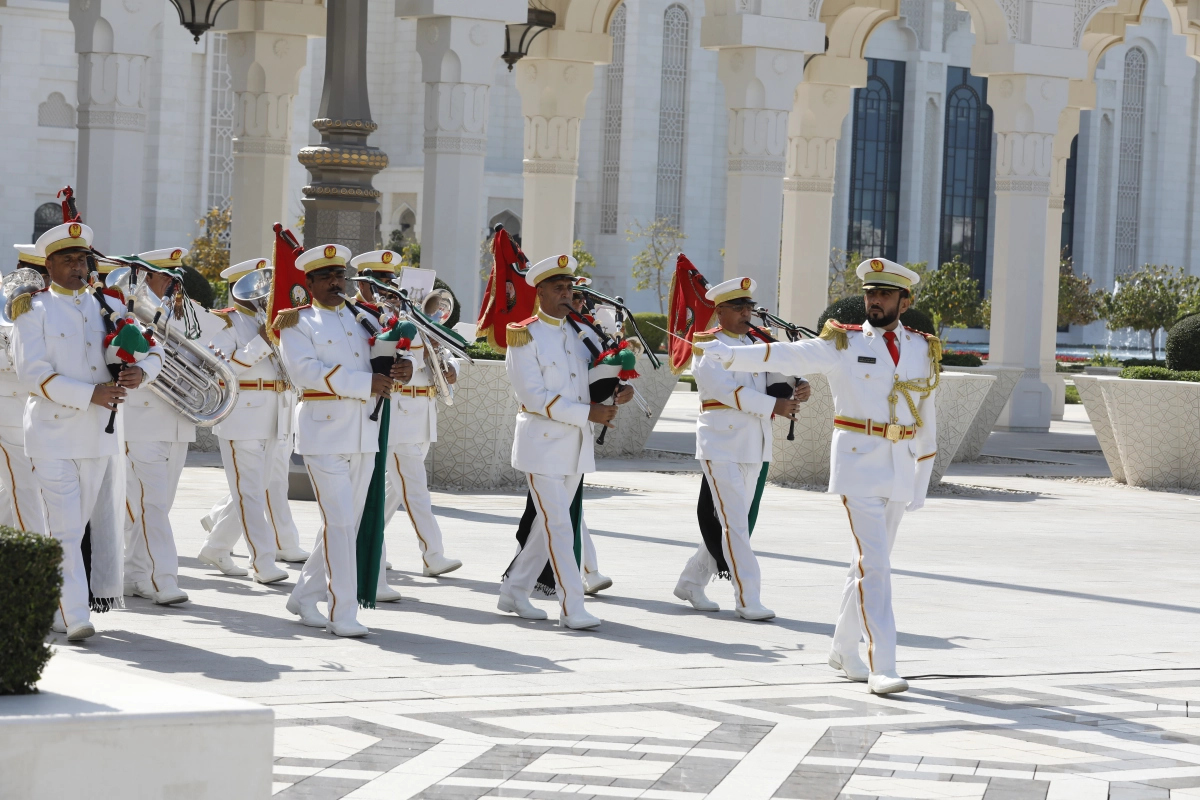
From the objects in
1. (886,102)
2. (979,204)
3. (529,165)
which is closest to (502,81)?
(886,102)

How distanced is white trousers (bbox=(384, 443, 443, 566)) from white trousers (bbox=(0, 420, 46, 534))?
7.71 ft

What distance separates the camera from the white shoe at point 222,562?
10297 mm

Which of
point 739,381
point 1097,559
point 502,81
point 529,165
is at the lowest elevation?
point 1097,559

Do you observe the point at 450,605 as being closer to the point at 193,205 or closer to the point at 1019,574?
the point at 1019,574

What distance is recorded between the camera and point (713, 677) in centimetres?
775

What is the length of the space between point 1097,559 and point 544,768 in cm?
736

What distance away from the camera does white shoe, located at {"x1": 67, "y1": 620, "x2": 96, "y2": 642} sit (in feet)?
25.6

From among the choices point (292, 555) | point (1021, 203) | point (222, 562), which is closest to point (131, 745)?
point (222, 562)

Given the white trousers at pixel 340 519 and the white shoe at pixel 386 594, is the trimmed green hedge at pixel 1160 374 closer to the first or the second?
the white shoe at pixel 386 594

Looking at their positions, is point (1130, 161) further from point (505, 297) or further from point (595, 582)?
point (505, 297)

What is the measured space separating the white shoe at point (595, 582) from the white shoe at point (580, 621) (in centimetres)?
104

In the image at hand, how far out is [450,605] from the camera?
373 inches

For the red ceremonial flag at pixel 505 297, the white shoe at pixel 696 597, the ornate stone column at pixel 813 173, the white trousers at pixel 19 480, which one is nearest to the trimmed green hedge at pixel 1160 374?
the ornate stone column at pixel 813 173

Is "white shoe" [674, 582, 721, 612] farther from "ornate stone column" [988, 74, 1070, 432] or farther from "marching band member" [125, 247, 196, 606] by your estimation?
"ornate stone column" [988, 74, 1070, 432]
